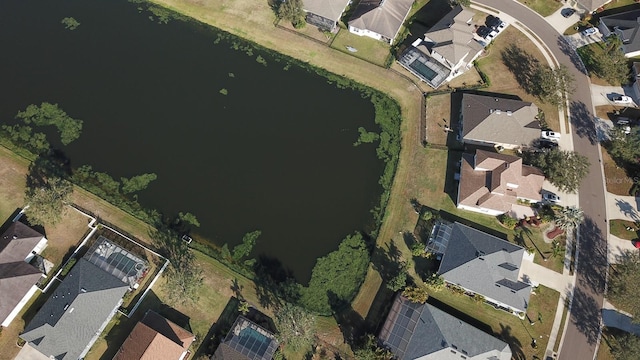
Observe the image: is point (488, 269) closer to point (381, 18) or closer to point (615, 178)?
point (615, 178)

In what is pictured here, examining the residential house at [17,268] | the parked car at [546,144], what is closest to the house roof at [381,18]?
the parked car at [546,144]

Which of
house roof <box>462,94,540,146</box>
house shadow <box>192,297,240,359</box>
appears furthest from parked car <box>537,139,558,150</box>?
house shadow <box>192,297,240,359</box>

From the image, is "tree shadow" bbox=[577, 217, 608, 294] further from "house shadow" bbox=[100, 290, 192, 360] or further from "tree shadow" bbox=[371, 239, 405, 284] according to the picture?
"house shadow" bbox=[100, 290, 192, 360]

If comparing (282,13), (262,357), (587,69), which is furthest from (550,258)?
(282,13)

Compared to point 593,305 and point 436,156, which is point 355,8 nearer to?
point 436,156

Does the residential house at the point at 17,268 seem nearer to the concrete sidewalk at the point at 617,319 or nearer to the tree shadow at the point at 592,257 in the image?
the tree shadow at the point at 592,257

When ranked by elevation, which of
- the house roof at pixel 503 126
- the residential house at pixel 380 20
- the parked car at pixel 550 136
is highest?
the residential house at pixel 380 20
